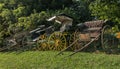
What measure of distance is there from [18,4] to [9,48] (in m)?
5.19

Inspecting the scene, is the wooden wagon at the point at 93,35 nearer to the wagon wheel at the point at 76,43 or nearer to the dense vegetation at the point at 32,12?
the wagon wheel at the point at 76,43

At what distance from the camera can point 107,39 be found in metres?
15.0

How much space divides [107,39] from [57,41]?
272 cm

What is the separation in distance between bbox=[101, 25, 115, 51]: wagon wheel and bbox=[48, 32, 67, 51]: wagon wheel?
2.18 meters

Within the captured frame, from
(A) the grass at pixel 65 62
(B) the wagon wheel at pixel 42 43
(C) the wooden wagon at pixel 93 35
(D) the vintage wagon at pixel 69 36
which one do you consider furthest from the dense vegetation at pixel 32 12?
(A) the grass at pixel 65 62

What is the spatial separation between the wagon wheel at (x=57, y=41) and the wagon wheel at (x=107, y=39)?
2.18 m

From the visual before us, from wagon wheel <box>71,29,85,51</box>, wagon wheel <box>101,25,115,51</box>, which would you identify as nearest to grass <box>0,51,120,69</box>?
wagon wheel <box>101,25,115,51</box>

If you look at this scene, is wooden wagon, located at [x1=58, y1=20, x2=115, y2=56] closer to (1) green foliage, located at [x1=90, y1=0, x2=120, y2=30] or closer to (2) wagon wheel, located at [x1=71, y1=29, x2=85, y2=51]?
(2) wagon wheel, located at [x1=71, y1=29, x2=85, y2=51]

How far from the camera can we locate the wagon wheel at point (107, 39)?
14633mm

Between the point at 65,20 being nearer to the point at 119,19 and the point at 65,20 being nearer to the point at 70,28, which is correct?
the point at 70,28

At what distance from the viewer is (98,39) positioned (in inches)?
598

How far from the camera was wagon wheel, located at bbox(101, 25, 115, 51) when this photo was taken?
48.0 feet

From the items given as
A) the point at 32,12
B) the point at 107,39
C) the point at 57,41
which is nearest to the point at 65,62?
the point at 107,39

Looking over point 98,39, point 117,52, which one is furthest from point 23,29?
point 117,52
